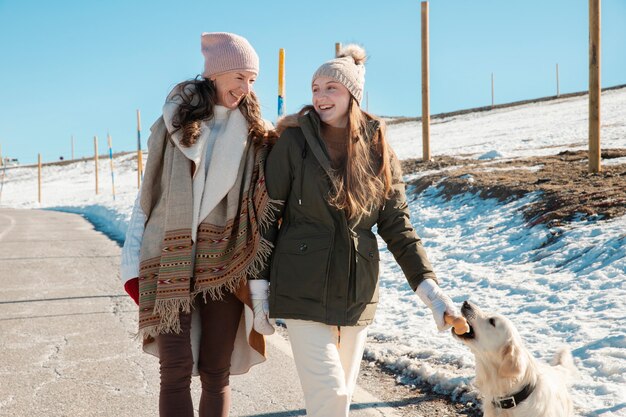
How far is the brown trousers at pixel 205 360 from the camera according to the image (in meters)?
3.19

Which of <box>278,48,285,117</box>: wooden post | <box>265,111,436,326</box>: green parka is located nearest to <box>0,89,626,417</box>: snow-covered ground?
<box>265,111,436,326</box>: green parka

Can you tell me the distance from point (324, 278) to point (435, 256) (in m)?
6.91

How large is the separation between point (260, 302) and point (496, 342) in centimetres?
117

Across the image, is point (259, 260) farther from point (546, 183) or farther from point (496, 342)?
point (546, 183)

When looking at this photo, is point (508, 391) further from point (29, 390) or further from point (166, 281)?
point (29, 390)

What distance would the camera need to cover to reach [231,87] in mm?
3502

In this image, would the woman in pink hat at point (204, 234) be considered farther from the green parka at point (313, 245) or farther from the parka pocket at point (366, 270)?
the parka pocket at point (366, 270)

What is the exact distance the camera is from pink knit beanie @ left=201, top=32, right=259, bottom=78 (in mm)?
3461

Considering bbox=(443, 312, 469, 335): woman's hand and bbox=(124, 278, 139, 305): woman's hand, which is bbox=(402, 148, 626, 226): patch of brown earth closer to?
bbox=(443, 312, 469, 335): woman's hand

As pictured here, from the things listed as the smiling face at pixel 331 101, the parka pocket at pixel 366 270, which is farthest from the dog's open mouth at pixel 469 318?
the smiling face at pixel 331 101

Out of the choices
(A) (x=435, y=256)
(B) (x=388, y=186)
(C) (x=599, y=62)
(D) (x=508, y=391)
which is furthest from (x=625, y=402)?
(C) (x=599, y=62)

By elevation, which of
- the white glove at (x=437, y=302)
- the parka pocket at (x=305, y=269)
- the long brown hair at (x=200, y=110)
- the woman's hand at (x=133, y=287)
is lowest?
the white glove at (x=437, y=302)

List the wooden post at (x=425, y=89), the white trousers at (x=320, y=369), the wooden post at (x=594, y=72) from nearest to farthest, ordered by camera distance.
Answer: the white trousers at (x=320, y=369) → the wooden post at (x=594, y=72) → the wooden post at (x=425, y=89)

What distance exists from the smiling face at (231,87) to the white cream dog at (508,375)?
1.58 meters
